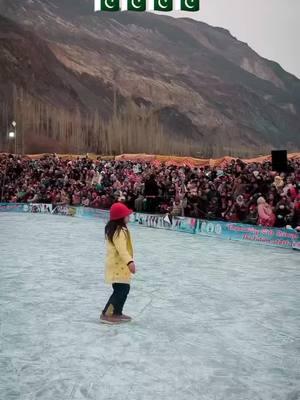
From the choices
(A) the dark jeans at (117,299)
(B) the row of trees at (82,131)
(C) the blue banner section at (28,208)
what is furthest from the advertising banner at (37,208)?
(B) the row of trees at (82,131)

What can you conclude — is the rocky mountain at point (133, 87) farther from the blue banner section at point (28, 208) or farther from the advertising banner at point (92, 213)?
the advertising banner at point (92, 213)

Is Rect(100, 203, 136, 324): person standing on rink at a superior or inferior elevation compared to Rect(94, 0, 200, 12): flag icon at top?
inferior

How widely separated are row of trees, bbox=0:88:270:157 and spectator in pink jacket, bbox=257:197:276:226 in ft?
155

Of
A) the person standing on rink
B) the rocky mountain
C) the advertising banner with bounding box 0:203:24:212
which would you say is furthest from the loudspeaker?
the rocky mountain

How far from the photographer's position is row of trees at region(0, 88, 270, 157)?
6116 cm

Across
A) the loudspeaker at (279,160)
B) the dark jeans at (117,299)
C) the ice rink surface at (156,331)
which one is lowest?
the ice rink surface at (156,331)

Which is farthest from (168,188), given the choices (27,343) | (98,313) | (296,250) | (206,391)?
(206,391)

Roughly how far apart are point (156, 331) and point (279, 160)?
8.80 metres

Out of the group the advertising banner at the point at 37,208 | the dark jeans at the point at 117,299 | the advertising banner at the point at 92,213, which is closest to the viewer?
the dark jeans at the point at 117,299

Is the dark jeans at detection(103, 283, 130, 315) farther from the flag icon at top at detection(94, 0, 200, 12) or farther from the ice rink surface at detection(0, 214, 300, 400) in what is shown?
the flag icon at top at detection(94, 0, 200, 12)

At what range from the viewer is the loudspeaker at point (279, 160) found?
1341cm

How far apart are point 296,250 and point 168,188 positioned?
20.7ft

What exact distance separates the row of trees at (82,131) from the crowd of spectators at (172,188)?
108ft

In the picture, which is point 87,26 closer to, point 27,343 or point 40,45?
point 40,45
